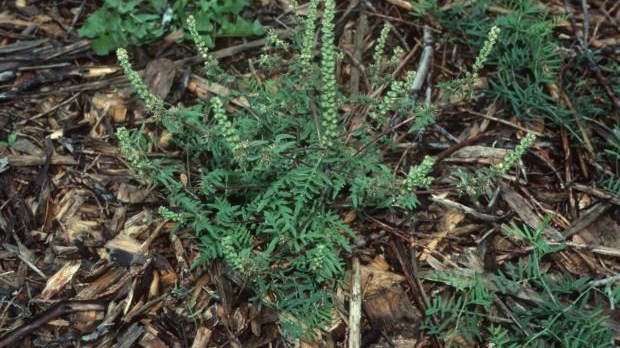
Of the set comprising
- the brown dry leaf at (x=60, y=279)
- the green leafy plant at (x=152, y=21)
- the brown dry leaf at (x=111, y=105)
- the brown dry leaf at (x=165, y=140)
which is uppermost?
the green leafy plant at (x=152, y=21)

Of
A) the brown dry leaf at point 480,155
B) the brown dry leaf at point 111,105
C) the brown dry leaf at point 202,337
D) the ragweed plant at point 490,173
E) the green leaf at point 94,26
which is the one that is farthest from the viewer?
the green leaf at point 94,26

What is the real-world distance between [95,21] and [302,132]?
1.52 meters

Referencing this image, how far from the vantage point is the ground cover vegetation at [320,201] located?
2566 millimetres

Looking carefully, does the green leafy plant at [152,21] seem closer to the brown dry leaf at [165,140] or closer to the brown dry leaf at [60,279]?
the brown dry leaf at [165,140]

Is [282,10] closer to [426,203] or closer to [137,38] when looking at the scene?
[137,38]

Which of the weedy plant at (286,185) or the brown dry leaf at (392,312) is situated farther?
the brown dry leaf at (392,312)

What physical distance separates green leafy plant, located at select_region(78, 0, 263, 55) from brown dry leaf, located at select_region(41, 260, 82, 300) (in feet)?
4.35

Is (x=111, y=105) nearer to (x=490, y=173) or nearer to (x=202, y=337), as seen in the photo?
(x=202, y=337)

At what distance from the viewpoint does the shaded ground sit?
109 inches

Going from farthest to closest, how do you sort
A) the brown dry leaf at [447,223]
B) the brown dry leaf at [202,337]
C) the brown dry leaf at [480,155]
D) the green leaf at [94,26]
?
the green leaf at [94,26] < the brown dry leaf at [480,155] < the brown dry leaf at [447,223] < the brown dry leaf at [202,337]

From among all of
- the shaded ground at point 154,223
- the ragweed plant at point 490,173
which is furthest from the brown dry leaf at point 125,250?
the ragweed plant at point 490,173

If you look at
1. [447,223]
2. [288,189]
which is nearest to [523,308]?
[447,223]

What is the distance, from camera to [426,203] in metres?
3.10

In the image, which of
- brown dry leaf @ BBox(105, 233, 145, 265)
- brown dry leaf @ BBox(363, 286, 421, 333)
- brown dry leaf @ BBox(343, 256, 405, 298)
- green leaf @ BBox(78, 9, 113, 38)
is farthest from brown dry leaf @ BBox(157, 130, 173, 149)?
brown dry leaf @ BBox(363, 286, 421, 333)
